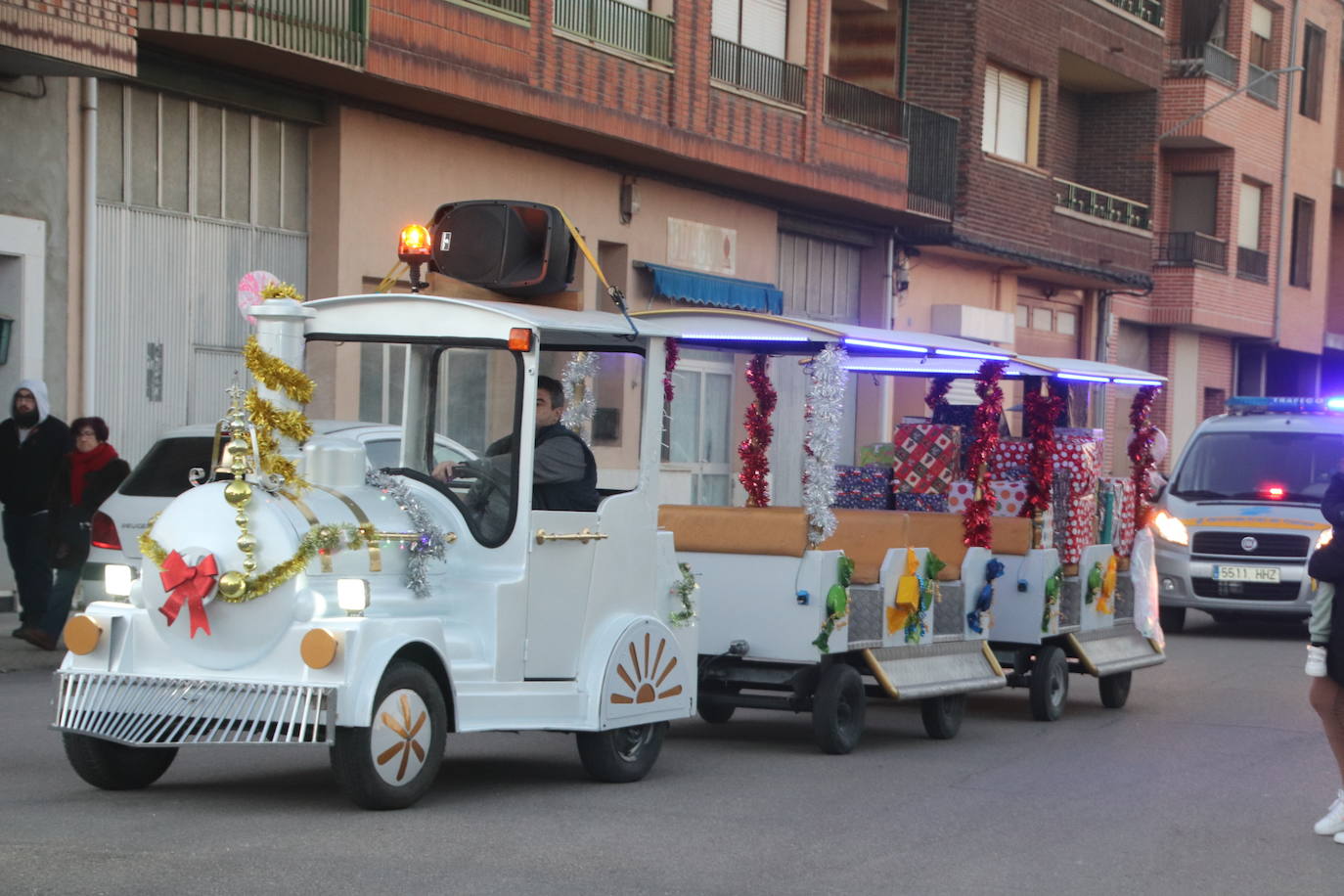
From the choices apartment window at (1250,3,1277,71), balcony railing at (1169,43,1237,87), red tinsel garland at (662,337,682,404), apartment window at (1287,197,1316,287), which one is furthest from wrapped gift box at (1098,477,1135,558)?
apartment window at (1287,197,1316,287)

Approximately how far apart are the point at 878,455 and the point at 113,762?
658 centimetres

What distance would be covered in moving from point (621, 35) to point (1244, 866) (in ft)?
54.4

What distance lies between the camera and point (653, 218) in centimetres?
2531

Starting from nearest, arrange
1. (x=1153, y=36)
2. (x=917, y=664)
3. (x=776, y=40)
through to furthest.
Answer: (x=917, y=664)
(x=776, y=40)
(x=1153, y=36)

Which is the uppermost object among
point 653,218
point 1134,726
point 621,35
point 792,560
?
point 621,35

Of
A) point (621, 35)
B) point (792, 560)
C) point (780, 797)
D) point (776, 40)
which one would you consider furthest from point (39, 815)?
point (776, 40)

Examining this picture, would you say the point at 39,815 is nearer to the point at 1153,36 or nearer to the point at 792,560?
the point at 792,560

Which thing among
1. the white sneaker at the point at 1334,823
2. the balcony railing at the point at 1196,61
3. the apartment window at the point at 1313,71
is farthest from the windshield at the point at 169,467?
the apartment window at the point at 1313,71

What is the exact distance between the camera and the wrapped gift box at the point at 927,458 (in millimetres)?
13562

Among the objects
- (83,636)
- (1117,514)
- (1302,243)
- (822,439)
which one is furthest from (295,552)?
(1302,243)

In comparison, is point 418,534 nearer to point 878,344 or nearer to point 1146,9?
point 878,344

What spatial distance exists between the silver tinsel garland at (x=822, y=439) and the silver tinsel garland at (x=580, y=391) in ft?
3.87

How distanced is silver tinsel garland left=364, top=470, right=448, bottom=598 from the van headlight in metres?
12.9

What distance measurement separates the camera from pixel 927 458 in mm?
13617
